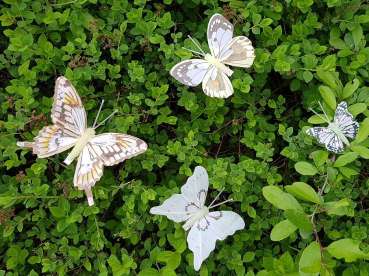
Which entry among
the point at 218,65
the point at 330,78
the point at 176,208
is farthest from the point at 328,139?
the point at 176,208

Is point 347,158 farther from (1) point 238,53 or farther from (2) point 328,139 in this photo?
(1) point 238,53

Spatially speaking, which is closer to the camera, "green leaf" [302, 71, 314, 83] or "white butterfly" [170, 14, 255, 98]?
"white butterfly" [170, 14, 255, 98]

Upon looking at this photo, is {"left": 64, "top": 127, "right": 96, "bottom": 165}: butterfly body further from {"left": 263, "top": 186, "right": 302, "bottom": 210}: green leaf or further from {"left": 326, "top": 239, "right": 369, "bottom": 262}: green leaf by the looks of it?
{"left": 326, "top": 239, "right": 369, "bottom": 262}: green leaf

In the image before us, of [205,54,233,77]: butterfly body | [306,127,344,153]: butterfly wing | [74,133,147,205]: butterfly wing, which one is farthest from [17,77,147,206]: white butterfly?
[306,127,344,153]: butterfly wing

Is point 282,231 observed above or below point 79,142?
below

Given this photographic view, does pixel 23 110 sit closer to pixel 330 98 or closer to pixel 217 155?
pixel 217 155

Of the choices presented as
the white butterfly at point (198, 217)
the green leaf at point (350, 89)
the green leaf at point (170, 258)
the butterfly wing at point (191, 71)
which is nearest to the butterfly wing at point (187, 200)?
the white butterfly at point (198, 217)

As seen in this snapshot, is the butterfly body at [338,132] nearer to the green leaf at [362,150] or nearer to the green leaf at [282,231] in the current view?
the green leaf at [362,150]
